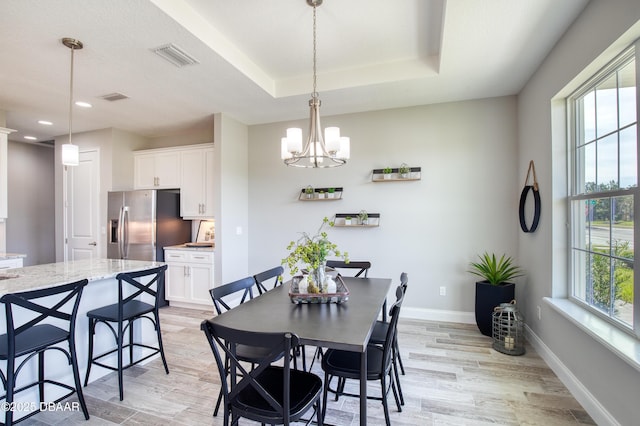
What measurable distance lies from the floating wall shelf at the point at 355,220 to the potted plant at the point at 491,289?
1296 millimetres

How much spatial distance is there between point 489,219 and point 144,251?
186 inches

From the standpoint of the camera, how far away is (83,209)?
5160 millimetres

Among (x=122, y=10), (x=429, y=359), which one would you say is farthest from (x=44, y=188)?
(x=429, y=359)

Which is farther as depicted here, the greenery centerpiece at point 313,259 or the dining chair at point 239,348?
the greenery centerpiece at point 313,259

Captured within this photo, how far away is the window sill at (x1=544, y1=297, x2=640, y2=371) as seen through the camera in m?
1.72

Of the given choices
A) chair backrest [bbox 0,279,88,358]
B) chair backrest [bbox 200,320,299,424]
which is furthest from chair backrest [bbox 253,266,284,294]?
chair backrest [bbox 0,279,88,358]

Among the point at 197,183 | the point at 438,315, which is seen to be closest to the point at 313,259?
the point at 438,315

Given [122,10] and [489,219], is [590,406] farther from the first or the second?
[122,10]

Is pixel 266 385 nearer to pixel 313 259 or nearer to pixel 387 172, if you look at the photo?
pixel 313 259

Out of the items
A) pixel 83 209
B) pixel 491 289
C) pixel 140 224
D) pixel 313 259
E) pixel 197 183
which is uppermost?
pixel 197 183

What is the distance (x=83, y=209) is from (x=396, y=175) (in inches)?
197

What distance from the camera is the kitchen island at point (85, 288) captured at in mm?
2209

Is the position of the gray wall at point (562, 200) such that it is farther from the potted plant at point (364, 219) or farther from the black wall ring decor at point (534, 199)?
the potted plant at point (364, 219)

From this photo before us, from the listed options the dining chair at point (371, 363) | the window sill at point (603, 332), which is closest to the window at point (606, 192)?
the window sill at point (603, 332)
